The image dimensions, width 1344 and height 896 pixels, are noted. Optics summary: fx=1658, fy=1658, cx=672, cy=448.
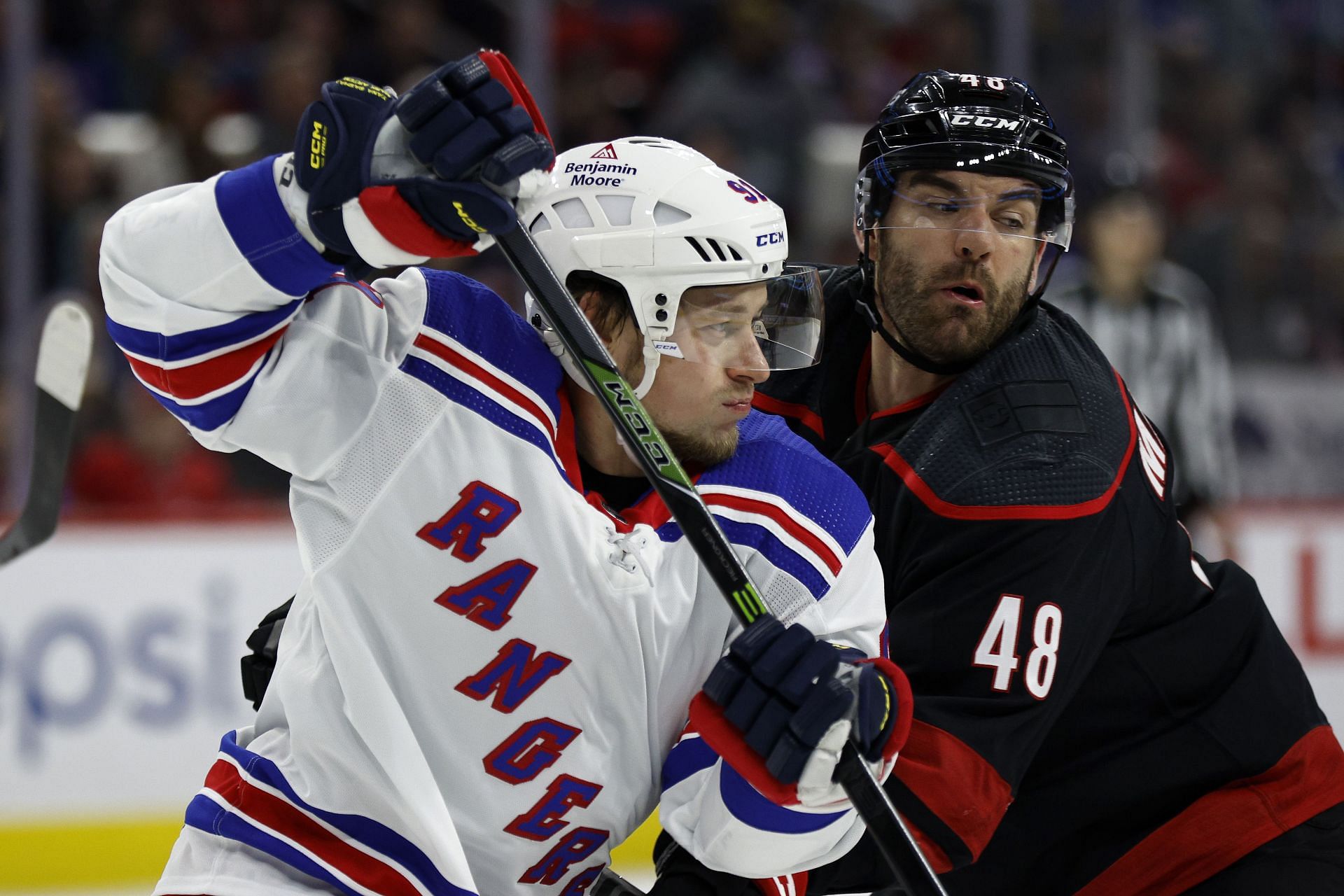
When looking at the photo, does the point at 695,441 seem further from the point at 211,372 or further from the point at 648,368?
the point at 211,372

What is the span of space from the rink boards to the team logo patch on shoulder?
234 cm

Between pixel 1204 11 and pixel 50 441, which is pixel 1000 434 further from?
pixel 1204 11

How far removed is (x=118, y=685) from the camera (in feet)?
13.3

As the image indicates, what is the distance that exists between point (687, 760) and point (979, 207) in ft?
3.17

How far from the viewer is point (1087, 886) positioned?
2301 millimetres

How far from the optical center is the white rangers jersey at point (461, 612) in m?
1.76

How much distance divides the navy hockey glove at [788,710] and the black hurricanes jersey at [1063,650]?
0.33 m

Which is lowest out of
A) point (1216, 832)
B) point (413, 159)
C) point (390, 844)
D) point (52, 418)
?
point (1216, 832)

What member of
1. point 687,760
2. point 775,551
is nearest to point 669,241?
point 775,551

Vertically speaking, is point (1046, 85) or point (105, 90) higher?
point (105, 90)

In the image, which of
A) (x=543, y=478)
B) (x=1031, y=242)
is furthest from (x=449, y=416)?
(x=1031, y=242)

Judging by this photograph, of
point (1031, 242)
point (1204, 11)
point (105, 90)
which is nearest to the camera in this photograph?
point (1031, 242)

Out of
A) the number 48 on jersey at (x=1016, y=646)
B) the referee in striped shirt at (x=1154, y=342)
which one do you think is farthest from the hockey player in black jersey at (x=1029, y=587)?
the referee in striped shirt at (x=1154, y=342)

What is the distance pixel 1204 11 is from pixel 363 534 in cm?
539
